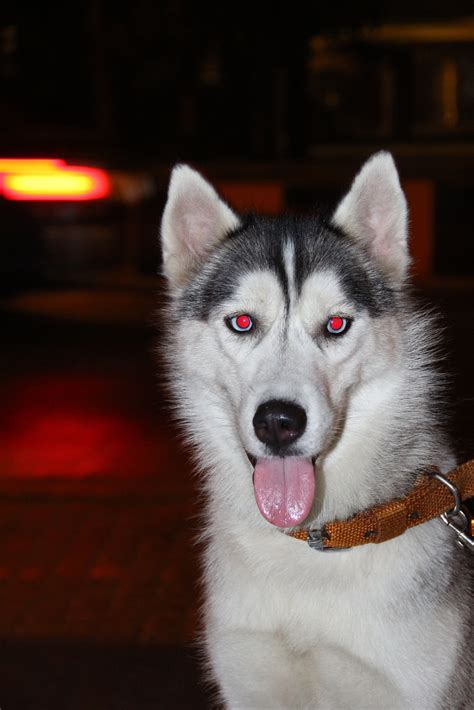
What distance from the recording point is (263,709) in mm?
3580

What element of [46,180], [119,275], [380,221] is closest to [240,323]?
[380,221]

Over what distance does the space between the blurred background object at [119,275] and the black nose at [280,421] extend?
3.37 ft

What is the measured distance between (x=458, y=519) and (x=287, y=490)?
23.9 inches

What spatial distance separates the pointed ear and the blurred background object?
424 mm

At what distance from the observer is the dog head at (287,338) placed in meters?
3.50

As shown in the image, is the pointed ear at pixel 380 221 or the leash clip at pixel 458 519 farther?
the pointed ear at pixel 380 221

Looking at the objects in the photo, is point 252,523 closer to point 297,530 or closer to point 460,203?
point 297,530

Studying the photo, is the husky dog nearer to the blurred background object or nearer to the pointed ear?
the pointed ear

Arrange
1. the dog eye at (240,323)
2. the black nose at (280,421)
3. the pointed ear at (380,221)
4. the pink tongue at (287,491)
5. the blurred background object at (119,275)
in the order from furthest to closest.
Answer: the blurred background object at (119,275), the pointed ear at (380,221), the dog eye at (240,323), the pink tongue at (287,491), the black nose at (280,421)

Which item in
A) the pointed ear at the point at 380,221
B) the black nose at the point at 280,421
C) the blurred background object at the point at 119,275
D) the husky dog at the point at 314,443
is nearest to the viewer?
the black nose at the point at 280,421

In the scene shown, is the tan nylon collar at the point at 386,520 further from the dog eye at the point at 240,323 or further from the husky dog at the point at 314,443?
the dog eye at the point at 240,323

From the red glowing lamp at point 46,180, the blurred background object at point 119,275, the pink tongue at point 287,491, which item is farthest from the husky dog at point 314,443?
the red glowing lamp at point 46,180

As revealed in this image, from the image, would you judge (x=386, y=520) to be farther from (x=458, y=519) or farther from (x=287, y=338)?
(x=287, y=338)

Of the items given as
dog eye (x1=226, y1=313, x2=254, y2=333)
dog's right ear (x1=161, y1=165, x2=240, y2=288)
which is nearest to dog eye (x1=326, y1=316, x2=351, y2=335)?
dog eye (x1=226, y1=313, x2=254, y2=333)
